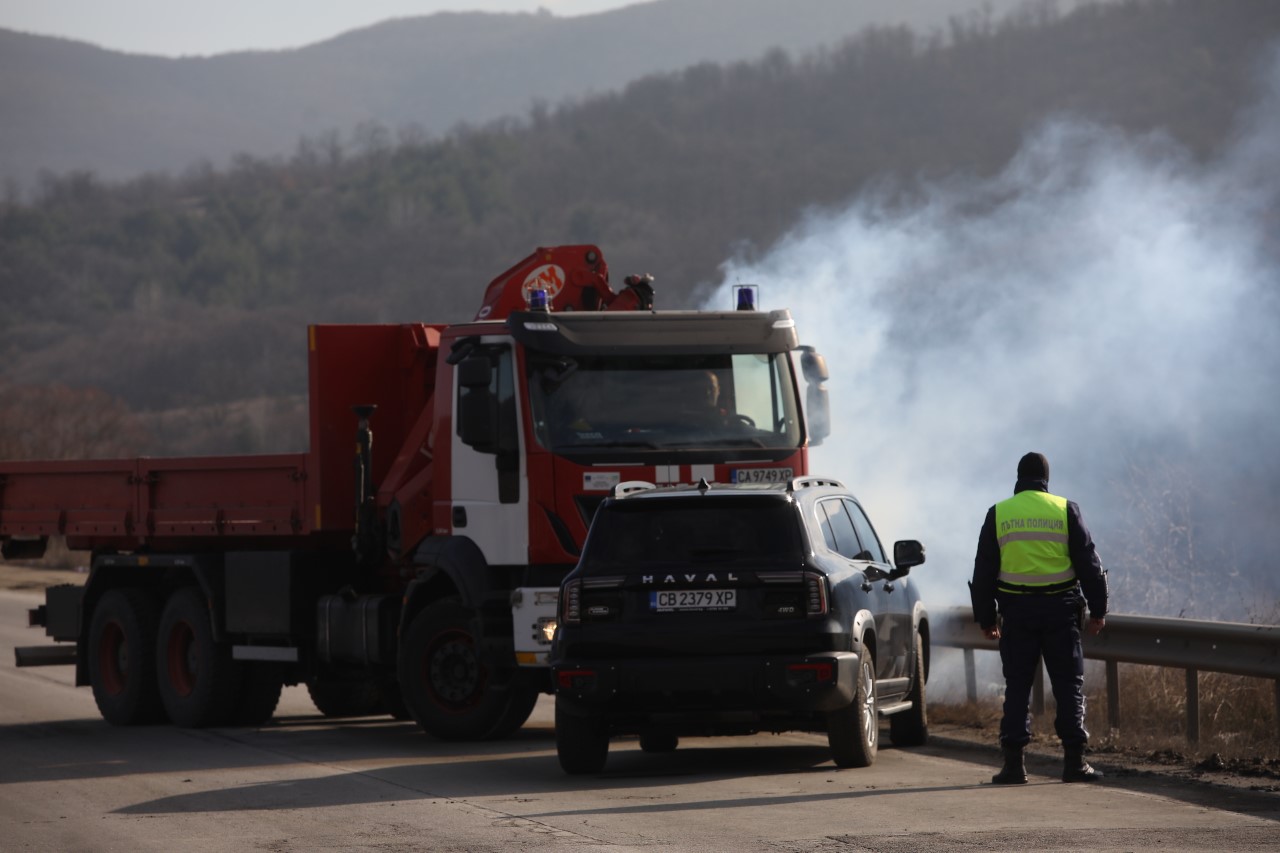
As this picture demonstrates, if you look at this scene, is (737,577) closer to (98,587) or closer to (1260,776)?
(1260,776)

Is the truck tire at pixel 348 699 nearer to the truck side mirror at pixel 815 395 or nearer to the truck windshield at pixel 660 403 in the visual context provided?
the truck windshield at pixel 660 403

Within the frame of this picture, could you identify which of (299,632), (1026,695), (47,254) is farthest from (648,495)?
(47,254)

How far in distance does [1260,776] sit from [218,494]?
8353 millimetres

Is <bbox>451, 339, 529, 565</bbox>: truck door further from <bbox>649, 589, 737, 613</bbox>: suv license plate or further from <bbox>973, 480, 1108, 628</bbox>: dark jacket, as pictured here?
<bbox>973, 480, 1108, 628</bbox>: dark jacket

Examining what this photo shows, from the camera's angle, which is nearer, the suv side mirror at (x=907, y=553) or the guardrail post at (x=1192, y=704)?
the suv side mirror at (x=907, y=553)

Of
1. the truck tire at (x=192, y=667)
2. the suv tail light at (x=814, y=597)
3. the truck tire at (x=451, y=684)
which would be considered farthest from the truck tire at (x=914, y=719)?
the truck tire at (x=192, y=667)

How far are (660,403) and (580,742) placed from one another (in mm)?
2732

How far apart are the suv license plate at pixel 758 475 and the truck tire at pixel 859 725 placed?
181cm

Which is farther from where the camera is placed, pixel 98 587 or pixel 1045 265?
pixel 1045 265

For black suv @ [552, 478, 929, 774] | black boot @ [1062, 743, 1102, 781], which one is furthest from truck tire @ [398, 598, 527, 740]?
black boot @ [1062, 743, 1102, 781]

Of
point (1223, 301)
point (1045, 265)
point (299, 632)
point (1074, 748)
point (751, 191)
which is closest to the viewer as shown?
point (1074, 748)

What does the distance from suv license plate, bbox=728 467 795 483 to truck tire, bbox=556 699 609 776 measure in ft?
7.45

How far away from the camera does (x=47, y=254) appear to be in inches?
5340

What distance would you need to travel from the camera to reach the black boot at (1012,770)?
1045cm
